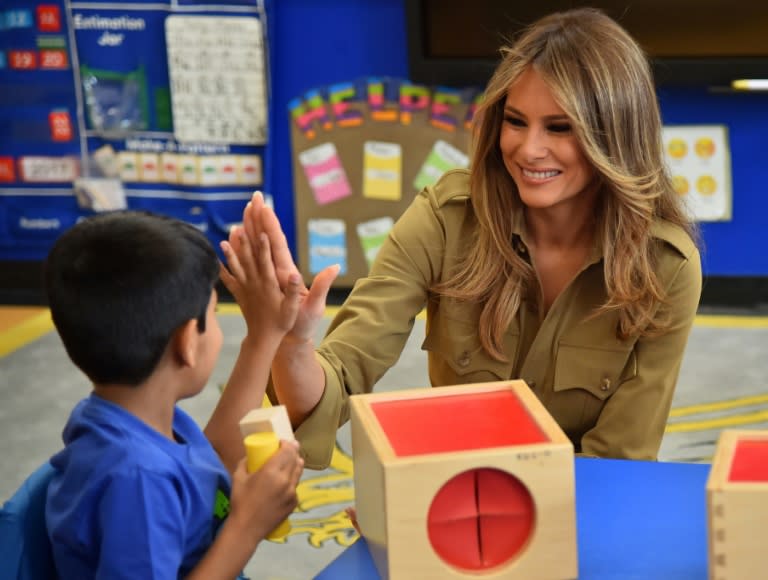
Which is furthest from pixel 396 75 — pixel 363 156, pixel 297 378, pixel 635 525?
pixel 635 525

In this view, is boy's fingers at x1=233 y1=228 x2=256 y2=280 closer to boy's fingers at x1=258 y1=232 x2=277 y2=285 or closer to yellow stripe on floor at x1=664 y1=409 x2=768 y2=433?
boy's fingers at x1=258 y1=232 x2=277 y2=285

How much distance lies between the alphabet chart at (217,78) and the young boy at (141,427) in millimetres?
2944

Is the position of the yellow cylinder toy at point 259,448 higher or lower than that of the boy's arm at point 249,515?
higher

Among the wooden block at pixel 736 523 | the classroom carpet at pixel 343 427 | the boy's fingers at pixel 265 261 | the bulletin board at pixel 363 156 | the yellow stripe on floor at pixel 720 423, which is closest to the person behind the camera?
the wooden block at pixel 736 523

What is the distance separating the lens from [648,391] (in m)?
1.91

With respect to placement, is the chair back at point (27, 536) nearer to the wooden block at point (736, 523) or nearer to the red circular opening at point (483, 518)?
the red circular opening at point (483, 518)

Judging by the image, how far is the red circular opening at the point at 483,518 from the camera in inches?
49.8

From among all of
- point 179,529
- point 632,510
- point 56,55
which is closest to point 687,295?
→ point 632,510

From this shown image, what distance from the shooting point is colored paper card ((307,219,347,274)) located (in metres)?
4.35

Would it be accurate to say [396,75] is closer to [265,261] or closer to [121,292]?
[265,261]

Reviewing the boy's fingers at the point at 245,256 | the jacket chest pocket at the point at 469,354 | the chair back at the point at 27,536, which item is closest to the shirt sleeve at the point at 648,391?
the jacket chest pocket at the point at 469,354

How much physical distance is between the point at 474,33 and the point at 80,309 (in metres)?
2.89

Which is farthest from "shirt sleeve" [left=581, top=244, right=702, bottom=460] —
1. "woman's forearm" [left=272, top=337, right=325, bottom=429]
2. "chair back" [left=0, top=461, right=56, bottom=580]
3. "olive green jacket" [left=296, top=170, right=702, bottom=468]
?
"chair back" [left=0, top=461, right=56, bottom=580]

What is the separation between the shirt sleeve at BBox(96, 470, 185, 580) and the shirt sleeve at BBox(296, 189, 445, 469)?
0.59 metres
